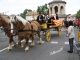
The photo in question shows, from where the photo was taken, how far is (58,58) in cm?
862

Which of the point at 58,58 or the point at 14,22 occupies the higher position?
the point at 14,22

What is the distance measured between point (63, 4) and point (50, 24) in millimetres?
40790

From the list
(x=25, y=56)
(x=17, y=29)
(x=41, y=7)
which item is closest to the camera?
(x=25, y=56)

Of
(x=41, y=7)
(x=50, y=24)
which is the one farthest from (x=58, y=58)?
(x=41, y=7)

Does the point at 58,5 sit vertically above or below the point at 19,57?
above

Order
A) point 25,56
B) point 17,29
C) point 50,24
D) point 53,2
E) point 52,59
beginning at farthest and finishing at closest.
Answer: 1. point 53,2
2. point 50,24
3. point 17,29
4. point 25,56
5. point 52,59

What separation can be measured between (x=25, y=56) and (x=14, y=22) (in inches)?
69.2

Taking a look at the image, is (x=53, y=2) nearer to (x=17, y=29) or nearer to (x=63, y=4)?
(x=63, y=4)

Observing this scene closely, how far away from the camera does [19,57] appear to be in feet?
29.0

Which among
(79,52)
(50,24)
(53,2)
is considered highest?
(53,2)

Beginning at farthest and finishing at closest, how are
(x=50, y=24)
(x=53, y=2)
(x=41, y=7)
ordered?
(x=41, y=7)
(x=53, y=2)
(x=50, y=24)

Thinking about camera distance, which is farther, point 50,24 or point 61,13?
point 61,13

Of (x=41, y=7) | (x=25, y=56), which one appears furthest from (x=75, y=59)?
(x=41, y=7)

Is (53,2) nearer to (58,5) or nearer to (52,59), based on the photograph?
(58,5)
